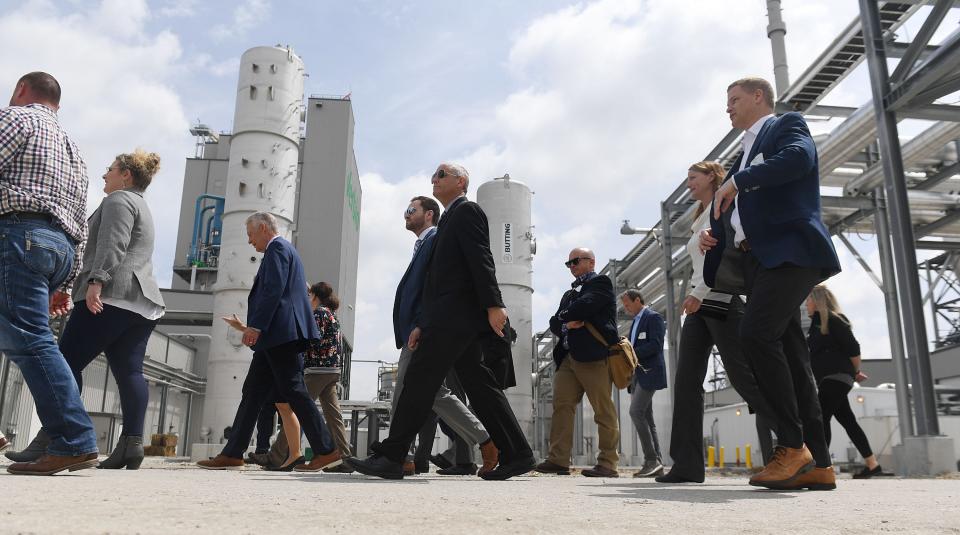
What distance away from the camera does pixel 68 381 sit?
3301 mm

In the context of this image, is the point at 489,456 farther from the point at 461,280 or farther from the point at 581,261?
the point at 581,261

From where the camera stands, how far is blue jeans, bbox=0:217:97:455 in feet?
10.6

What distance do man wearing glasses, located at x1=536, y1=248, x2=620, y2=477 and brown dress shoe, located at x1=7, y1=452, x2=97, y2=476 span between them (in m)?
3.69

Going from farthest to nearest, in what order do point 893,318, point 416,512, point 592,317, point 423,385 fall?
point 893,318, point 592,317, point 423,385, point 416,512

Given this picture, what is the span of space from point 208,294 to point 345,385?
6364mm

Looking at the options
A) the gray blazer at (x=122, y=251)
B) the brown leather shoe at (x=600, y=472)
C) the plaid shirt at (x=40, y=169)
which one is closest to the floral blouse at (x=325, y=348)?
the gray blazer at (x=122, y=251)

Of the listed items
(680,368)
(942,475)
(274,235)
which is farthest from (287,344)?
(942,475)

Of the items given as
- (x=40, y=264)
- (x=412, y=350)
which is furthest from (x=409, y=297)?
(x=40, y=264)

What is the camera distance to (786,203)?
11.5 ft

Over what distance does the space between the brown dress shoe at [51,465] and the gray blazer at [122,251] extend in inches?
45.0

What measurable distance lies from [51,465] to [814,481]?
331 centimetres

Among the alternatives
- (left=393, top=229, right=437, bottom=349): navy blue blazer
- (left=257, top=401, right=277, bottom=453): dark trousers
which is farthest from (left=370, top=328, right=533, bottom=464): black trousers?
(left=257, top=401, right=277, bottom=453): dark trousers

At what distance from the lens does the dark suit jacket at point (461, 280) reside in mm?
3865

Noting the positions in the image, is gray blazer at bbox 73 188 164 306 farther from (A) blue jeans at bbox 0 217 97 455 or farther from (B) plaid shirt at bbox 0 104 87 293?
(A) blue jeans at bbox 0 217 97 455
